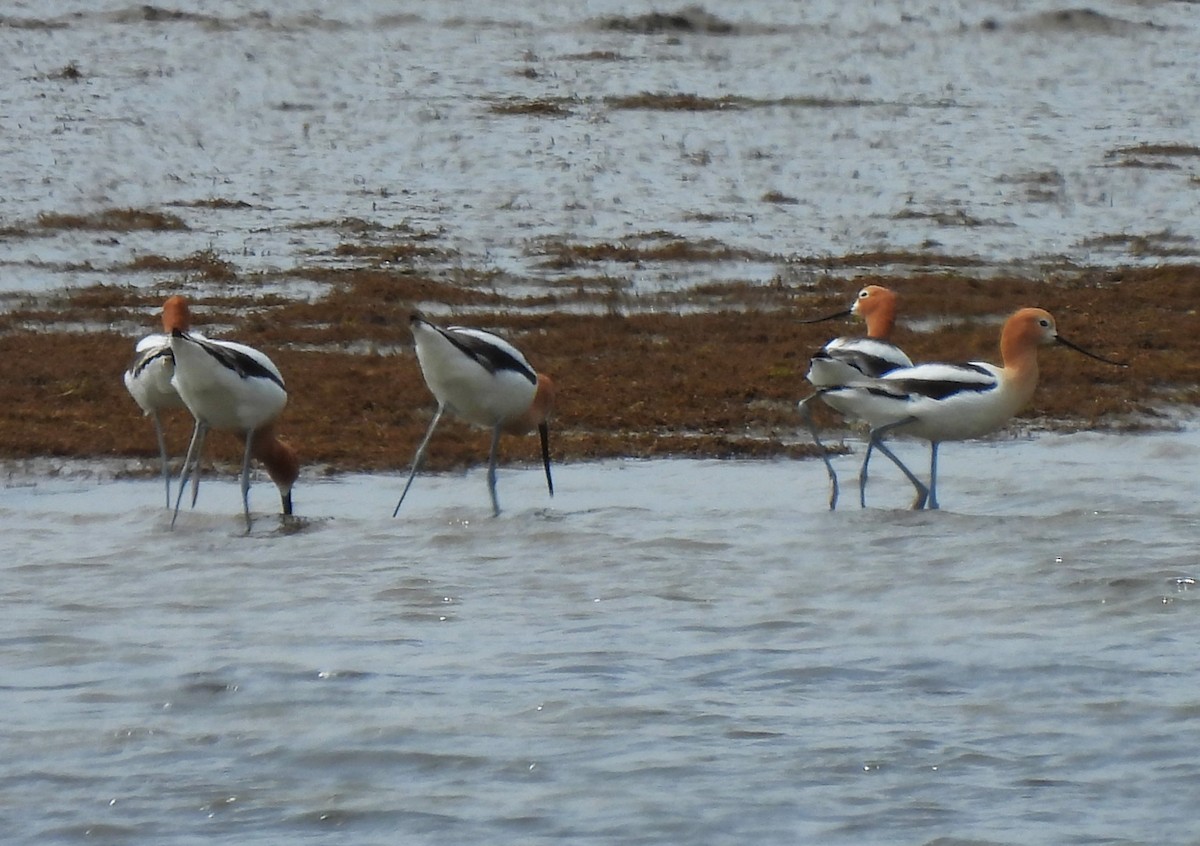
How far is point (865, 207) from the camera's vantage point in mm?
24953

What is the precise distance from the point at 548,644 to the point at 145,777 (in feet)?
6.43

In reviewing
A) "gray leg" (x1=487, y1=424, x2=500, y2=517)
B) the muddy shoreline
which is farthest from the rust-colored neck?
"gray leg" (x1=487, y1=424, x2=500, y2=517)

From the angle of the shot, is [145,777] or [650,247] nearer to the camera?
[145,777]

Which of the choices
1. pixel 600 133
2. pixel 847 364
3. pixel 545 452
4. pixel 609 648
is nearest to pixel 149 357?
pixel 545 452

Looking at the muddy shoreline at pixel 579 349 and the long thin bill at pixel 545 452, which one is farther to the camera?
the muddy shoreline at pixel 579 349

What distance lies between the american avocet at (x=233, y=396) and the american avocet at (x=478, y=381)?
710 millimetres

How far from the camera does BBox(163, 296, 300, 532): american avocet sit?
1023 centimetres

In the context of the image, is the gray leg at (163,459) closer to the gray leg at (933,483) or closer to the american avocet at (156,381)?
the american avocet at (156,381)

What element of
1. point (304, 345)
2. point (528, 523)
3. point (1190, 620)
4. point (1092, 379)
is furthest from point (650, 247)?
point (1190, 620)

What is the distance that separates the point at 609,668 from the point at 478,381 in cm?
420

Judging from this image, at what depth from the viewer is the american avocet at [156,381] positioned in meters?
10.8

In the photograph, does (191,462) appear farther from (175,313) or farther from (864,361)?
(864,361)

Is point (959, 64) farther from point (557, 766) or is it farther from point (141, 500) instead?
point (557, 766)

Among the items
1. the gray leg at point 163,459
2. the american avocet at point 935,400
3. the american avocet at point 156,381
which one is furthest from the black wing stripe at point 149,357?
the american avocet at point 935,400
